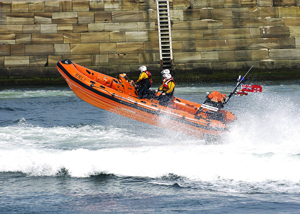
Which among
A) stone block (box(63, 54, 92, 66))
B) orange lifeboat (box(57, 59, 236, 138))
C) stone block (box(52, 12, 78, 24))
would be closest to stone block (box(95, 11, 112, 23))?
stone block (box(52, 12, 78, 24))

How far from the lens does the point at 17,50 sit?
16.9m

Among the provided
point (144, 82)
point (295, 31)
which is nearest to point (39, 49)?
point (144, 82)

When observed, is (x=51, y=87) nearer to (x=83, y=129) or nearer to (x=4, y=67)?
(x=4, y=67)

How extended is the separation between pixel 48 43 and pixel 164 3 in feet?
17.1

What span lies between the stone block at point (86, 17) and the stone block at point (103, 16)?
0.17 meters

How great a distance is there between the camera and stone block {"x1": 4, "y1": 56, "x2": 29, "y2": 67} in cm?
1684

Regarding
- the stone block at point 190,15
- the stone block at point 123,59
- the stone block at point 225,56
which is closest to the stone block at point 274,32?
the stone block at point 225,56

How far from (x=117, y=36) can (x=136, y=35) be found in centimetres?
80

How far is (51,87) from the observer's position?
16.9 m

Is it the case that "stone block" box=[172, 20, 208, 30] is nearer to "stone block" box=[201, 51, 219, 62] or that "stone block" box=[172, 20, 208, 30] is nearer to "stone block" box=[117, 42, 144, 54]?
"stone block" box=[201, 51, 219, 62]

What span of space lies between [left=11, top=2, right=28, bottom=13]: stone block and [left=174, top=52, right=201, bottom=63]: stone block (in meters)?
6.61

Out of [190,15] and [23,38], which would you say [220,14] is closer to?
[190,15]

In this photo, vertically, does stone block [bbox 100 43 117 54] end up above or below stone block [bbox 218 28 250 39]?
below

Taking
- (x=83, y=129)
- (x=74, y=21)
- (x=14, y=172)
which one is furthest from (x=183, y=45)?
(x=14, y=172)
